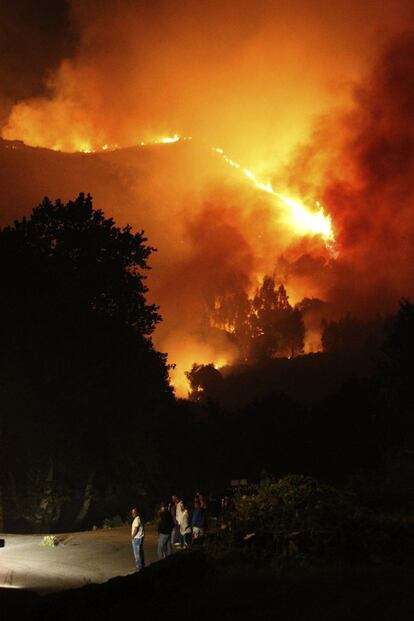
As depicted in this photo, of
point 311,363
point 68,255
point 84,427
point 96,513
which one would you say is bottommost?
point 96,513

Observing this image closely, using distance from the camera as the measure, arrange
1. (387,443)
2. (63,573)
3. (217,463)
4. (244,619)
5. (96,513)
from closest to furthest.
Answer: (244,619), (63,573), (96,513), (387,443), (217,463)

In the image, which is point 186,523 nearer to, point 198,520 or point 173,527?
point 198,520

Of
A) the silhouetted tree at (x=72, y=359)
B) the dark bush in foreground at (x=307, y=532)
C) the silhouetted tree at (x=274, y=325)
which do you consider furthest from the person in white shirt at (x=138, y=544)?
the silhouetted tree at (x=274, y=325)

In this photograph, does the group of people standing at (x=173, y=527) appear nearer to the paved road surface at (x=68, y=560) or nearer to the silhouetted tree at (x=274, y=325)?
the paved road surface at (x=68, y=560)

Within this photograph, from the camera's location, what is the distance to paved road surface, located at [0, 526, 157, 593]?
17.0 m

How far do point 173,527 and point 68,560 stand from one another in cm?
394

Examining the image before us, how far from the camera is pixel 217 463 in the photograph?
198ft

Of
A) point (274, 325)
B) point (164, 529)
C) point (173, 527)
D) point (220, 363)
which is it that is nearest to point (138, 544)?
point (164, 529)

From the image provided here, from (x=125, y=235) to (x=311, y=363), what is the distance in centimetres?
8731

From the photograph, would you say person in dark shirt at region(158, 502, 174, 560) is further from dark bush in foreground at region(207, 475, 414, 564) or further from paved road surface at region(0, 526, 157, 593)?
dark bush in foreground at region(207, 475, 414, 564)

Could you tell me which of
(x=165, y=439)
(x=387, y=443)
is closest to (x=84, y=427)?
(x=165, y=439)

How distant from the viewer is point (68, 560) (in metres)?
20.8

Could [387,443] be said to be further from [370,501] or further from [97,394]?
[370,501]

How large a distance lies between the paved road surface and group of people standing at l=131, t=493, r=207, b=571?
80 centimetres
